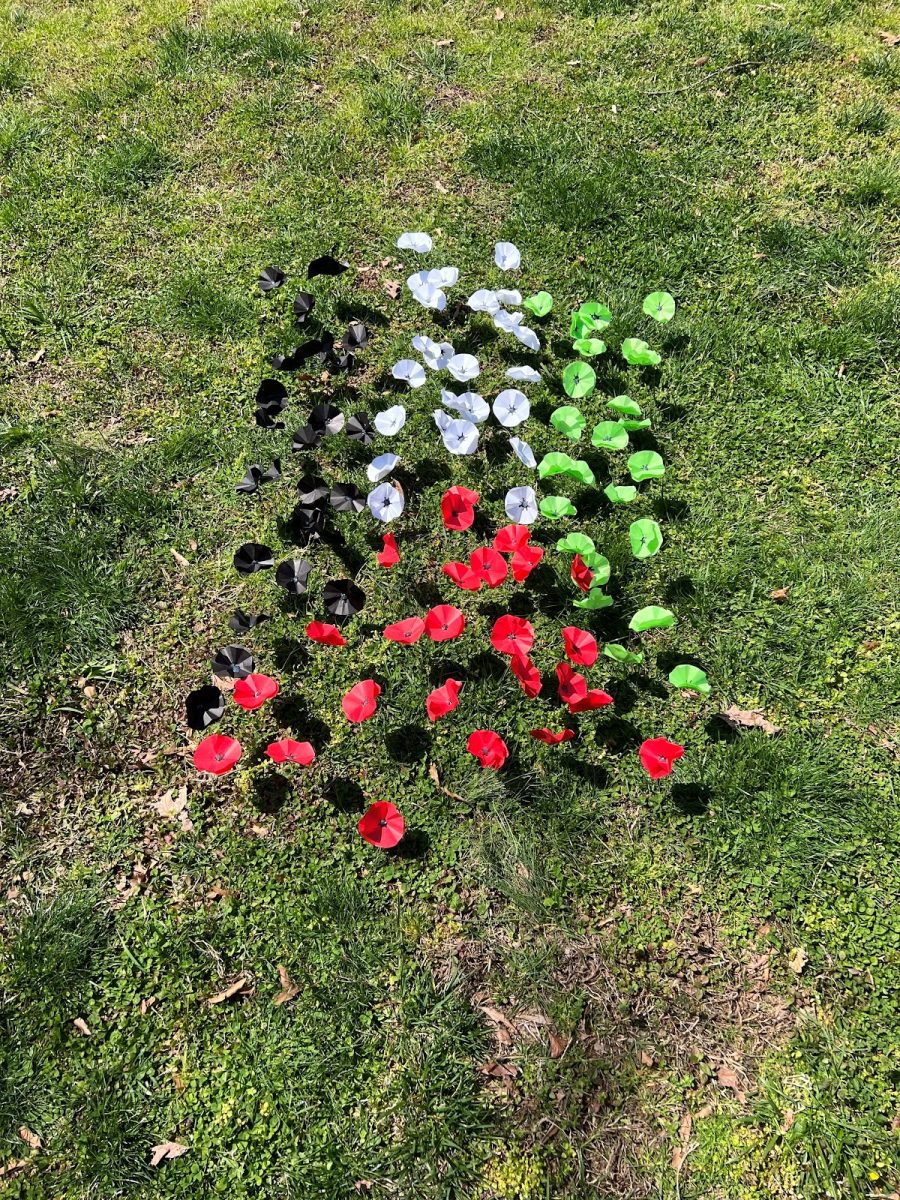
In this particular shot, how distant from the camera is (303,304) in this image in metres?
3.49

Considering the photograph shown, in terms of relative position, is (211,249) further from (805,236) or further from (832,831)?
(832,831)

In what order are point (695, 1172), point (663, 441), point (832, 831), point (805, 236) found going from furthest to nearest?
point (805, 236)
point (663, 441)
point (832, 831)
point (695, 1172)

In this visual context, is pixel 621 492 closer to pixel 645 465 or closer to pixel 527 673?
pixel 645 465

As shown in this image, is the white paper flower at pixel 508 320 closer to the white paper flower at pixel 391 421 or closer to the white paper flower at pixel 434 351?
the white paper flower at pixel 434 351

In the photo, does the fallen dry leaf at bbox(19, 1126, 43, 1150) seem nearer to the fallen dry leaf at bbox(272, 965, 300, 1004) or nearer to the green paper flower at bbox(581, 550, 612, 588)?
the fallen dry leaf at bbox(272, 965, 300, 1004)

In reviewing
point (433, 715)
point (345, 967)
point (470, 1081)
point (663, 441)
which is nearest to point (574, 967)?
point (470, 1081)

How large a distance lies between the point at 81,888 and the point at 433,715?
120 centimetres

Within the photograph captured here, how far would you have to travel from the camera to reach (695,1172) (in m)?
1.97

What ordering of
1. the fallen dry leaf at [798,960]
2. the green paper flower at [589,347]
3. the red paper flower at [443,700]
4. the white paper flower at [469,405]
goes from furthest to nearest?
the green paper flower at [589,347] → the white paper flower at [469,405] → the red paper flower at [443,700] → the fallen dry leaf at [798,960]

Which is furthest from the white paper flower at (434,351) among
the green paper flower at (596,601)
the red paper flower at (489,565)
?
the green paper flower at (596,601)

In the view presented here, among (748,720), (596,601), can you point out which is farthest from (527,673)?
(748,720)

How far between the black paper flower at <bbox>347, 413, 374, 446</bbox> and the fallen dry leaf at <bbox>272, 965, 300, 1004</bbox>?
1919 mm

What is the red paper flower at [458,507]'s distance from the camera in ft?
9.32

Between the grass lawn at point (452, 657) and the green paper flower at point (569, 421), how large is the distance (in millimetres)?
122
